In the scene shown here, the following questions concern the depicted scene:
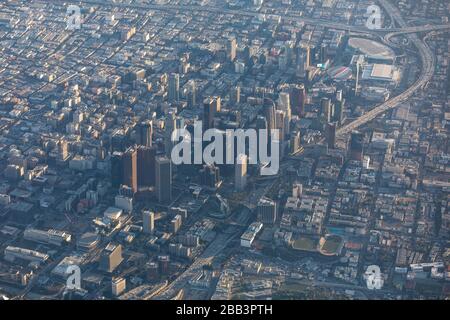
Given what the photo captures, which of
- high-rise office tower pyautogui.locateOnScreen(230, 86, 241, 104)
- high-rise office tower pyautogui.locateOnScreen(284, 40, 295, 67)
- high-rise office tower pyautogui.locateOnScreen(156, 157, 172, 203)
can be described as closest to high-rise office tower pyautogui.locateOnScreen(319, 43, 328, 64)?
high-rise office tower pyautogui.locateOnScreen(284, 40, 295, 67)

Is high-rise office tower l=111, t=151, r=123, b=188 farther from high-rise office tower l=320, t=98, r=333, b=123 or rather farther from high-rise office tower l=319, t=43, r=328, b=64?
high-rise office tower l=319, t=43, r=328, b=64

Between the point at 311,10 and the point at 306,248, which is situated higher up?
the point at 311,10

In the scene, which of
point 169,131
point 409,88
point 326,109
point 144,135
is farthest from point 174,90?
point 409,88

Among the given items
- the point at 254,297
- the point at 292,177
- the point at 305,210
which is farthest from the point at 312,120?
the point at 254,297

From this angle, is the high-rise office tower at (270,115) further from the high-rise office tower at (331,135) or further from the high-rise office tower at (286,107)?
the high-rise office tower at (331,135)

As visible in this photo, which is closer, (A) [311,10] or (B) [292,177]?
(B) [292,177]

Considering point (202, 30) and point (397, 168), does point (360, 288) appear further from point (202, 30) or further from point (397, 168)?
point (202, 30)
